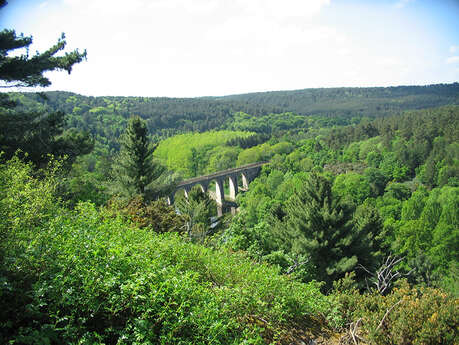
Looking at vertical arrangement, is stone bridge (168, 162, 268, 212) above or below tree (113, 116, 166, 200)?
below

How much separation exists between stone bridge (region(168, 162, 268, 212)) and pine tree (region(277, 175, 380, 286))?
33.8 metres

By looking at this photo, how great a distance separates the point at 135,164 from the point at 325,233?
11295 mm

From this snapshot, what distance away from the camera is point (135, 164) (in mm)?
16891

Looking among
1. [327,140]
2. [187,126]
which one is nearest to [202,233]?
[327,140]

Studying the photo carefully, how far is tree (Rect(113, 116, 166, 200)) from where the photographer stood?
1666 cm

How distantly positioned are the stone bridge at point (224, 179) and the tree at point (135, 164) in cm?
2968

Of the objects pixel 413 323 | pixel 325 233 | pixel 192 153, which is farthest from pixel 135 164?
pixel 192 153

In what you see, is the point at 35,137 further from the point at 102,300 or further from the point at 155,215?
the point at 102,300

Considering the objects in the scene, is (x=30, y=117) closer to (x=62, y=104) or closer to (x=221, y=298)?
(x=221, y=298)

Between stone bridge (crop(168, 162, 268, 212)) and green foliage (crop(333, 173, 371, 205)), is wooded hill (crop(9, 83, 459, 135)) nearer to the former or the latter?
stone bridge (crop(168, 162, 268, 212))

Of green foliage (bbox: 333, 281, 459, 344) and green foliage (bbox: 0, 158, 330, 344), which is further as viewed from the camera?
green foliage (bbox: 333, 281, 459, 344)

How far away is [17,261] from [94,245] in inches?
34.1

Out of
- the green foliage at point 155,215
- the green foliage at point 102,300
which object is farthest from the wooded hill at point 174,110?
the green foliage at point 102,300

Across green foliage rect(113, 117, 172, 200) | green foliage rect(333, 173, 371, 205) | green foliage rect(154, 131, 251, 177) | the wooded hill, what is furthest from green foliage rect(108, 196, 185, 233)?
the wooded hill
